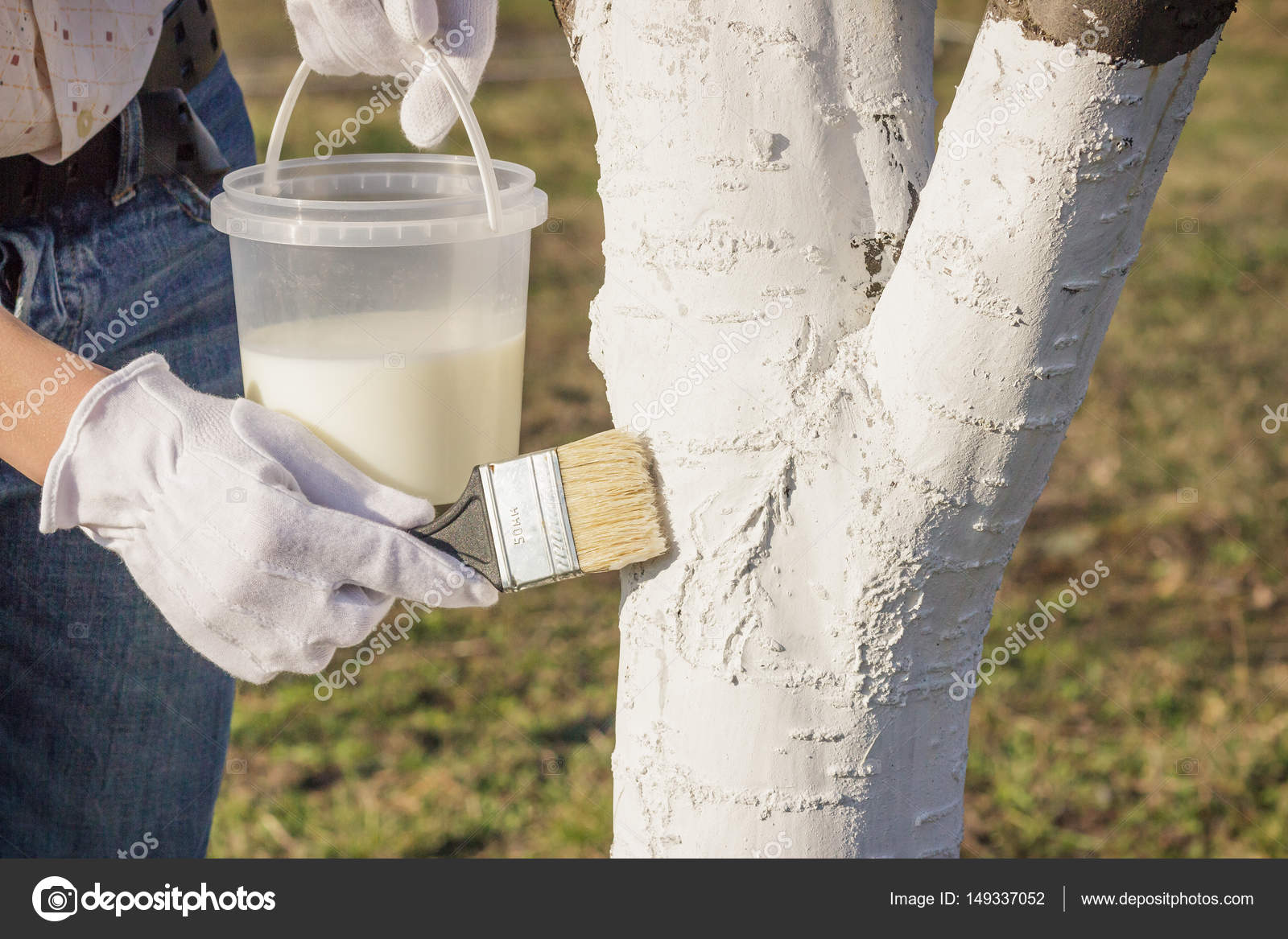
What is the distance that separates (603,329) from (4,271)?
3.14 feet

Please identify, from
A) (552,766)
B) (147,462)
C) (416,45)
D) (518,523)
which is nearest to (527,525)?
(518,523)

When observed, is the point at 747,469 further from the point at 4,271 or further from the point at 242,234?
the point at 4,271

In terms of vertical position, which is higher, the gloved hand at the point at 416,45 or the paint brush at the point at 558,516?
the gloved hand at the point at 416,45

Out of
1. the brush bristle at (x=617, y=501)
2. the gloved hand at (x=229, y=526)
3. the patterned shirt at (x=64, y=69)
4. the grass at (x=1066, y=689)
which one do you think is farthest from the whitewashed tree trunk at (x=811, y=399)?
the grass at (x=1066, y=689)

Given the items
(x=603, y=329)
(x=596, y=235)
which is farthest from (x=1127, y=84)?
(x=596, y=235)

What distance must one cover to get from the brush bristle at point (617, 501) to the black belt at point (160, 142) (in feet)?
3.21

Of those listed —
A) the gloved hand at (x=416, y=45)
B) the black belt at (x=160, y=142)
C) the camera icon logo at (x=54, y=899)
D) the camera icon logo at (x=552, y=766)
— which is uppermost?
the gloved hand at (x=416, y=45)

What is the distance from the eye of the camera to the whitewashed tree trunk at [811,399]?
1.18 meters

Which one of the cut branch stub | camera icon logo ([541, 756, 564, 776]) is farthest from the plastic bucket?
camera icon logo ([541, 756, 564, 776])

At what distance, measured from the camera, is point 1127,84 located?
3.42 ft

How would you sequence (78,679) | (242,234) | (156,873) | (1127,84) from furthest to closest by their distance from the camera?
1. (78,679)
2. (156,873)
3. (242,234)
4. (1127,84)

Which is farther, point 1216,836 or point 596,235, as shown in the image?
point 596,235

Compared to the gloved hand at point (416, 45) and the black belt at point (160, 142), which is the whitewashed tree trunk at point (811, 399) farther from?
the black belt at point (160, 142)

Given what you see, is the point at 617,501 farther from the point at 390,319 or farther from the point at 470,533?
the point at 390,319
